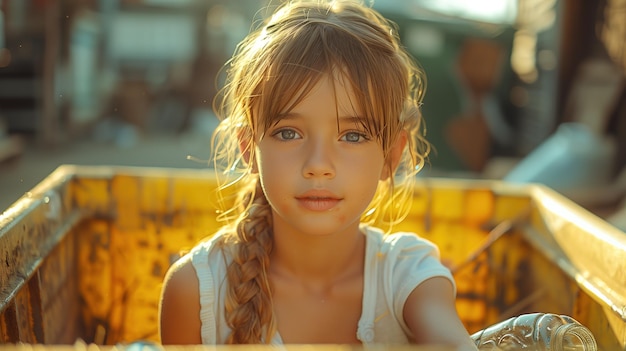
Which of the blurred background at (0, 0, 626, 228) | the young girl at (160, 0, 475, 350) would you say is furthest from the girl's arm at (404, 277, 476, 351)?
the blurred background at (0, 0, 626, 228)

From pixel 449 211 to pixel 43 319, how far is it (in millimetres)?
1337

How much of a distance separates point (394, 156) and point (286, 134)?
33 centimetres

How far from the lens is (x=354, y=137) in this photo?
5.31ft

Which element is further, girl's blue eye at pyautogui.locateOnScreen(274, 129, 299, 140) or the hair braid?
the hair braid

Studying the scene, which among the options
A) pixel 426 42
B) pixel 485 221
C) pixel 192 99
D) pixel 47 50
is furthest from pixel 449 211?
pixel 192 99

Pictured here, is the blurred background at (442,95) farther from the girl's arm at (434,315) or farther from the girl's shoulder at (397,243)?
the girl's arm at (434,315)

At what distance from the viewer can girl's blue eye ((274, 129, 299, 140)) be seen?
1.59 m

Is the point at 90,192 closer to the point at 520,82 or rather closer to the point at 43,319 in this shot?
the point at 43,319

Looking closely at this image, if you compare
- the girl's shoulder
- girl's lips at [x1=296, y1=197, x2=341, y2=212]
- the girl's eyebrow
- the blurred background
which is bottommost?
the blurred background

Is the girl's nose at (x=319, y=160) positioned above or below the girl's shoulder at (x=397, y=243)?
above

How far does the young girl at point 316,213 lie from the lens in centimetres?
157

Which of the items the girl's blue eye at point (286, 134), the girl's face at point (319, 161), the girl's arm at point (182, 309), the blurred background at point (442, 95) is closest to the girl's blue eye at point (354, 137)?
the girl's face at point (319, 161)

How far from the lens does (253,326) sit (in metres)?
1.69

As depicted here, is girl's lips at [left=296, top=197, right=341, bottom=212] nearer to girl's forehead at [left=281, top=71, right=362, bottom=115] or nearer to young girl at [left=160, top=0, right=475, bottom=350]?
young girl at [left=160, top=0, right=475, bottom=350]
